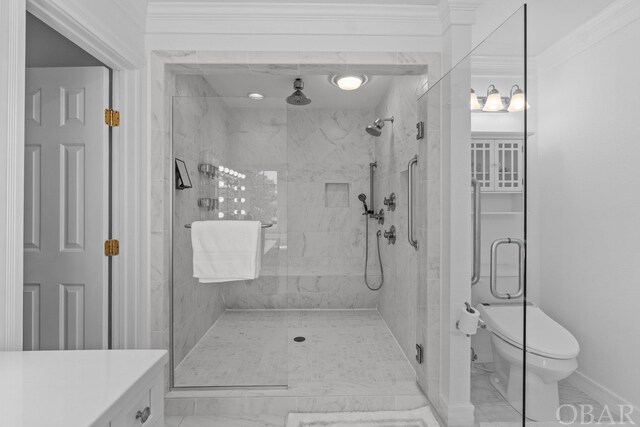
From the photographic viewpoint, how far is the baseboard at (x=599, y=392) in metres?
2.06

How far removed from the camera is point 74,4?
149 cm

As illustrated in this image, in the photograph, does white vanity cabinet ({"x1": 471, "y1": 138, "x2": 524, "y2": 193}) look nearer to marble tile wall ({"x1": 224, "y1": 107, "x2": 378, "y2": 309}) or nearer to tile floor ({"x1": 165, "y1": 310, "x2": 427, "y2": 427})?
tile floor ({"x1": 165, "y1": 310, "x2": 427, "y2": 427})

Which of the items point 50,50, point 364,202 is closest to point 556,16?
point 364,202

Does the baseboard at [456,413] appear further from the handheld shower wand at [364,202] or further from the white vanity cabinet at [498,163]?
the handheld shower wand at [364,202]

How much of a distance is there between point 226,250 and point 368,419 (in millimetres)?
1336

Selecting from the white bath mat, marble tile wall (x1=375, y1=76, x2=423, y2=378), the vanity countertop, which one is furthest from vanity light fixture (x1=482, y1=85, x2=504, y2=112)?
the white bath mat

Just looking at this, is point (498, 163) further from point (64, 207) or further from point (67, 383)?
point (64, 207)

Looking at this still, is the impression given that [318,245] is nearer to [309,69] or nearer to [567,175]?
[309,69]

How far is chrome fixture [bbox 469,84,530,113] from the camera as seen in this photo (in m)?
1.27

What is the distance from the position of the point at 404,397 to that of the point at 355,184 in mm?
2419

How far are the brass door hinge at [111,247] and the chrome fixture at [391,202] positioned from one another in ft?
7.36

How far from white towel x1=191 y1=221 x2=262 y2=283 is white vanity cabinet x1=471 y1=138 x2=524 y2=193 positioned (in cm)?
132

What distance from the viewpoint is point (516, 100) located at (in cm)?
128

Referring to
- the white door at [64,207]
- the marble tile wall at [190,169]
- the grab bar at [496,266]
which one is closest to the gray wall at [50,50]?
the white door at [64,207]
